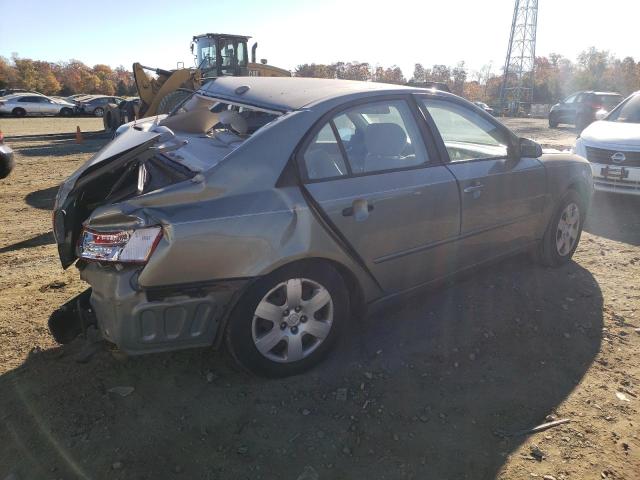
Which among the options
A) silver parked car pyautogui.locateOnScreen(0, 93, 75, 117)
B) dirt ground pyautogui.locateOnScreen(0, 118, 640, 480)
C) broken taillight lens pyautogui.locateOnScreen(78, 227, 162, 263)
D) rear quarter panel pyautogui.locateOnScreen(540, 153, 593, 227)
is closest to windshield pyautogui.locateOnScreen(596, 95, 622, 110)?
rear quarter panel pyautogui.locateOnScreen(540, 153, 593, 227)

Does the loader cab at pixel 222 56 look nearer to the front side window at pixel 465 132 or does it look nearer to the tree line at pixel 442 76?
the front side window at pixel 465 132

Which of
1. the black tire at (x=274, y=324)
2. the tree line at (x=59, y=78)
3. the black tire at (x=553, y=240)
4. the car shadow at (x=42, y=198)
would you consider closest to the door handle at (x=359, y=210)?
the black tire at (x=274, y=324)

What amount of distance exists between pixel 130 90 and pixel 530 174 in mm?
65652

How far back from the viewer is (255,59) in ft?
48.5

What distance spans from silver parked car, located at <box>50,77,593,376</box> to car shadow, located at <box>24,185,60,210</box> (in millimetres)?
4011

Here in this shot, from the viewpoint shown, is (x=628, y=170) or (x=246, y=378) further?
(x=628, y=170)

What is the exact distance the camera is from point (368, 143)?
3.22 metres

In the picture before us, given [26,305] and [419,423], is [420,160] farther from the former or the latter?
[26,305]

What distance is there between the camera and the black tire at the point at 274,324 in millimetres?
2631

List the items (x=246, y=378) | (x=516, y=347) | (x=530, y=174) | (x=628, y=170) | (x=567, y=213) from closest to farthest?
(x=246, y=378), (x=516, y=347), (x=530, y=174), (x=567, y=213), (x=628, y=170)

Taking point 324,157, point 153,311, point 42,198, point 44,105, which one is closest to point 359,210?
point 324,157

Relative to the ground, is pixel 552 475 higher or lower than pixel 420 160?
lower

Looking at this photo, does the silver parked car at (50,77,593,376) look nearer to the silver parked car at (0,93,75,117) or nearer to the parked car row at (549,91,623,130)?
the parked car row at (549,91,623,130)

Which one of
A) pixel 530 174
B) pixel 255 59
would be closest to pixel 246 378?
pixel 530 174
